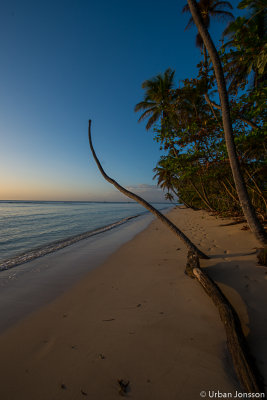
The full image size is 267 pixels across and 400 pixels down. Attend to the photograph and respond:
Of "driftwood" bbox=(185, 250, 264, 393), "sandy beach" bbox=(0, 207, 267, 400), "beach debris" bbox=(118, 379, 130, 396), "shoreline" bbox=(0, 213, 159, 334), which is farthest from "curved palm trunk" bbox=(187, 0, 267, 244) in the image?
"shoreline" bbox=(0, 213, 159, 334)

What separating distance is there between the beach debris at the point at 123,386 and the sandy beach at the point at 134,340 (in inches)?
0.8

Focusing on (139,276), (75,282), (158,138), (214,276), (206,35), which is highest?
(206,35)

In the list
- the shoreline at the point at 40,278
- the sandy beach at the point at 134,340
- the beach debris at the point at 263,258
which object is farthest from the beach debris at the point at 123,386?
the beach debris at the point at 263,258

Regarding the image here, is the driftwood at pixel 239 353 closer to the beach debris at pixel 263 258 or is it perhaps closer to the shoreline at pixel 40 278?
the beach debris at pixel 263 258

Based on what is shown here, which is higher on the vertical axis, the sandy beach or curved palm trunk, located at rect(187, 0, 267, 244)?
curved palm trunk, located at rect(187, 0, 267, 244)

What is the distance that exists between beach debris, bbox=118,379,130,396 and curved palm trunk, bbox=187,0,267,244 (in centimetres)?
448

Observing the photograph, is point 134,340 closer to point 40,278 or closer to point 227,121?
point 40,278

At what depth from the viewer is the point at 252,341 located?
1732 mm

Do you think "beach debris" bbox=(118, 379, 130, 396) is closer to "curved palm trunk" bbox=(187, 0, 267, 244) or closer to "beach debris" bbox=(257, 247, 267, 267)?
"beach debris" bbox=(257, 247, 267, 267)

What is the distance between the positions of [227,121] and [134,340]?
4983 mm

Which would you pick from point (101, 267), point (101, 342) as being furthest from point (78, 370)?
point (101, 267)

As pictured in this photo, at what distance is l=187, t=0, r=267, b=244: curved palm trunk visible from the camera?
3732mm

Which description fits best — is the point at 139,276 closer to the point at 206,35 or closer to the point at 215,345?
the point at 215,345

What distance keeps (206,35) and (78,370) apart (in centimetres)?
669
